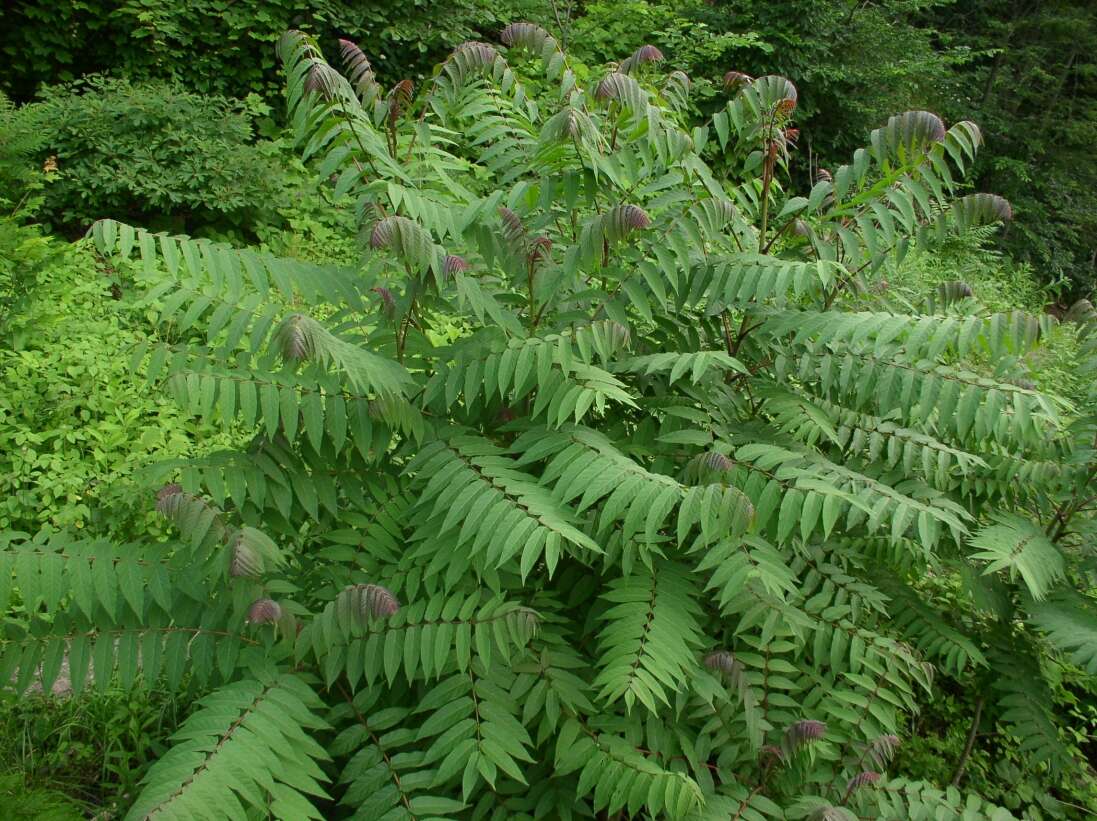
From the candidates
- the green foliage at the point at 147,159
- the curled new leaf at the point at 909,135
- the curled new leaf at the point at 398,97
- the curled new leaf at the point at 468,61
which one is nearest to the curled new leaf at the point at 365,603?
the curled new leaf at the point at 398,97

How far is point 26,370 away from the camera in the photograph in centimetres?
491

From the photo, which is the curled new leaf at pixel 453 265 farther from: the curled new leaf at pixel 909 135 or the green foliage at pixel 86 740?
the green foliage at pixel 86 740

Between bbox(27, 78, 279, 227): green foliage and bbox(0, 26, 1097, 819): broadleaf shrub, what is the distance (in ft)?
14.1

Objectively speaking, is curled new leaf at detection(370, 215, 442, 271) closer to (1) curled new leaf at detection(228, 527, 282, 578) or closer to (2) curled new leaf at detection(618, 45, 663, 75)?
(1) curled new leaf at detection(228, 527, 282, 578)

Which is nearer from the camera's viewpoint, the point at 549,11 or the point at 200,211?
the point at 200,211

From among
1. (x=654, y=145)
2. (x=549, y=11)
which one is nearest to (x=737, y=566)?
(x=654, y=145)

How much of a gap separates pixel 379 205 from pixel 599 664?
1530 mm

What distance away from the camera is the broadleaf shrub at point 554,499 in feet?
7.04

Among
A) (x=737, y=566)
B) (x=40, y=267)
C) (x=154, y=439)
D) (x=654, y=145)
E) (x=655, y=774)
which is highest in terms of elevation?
(x=654, y=145)

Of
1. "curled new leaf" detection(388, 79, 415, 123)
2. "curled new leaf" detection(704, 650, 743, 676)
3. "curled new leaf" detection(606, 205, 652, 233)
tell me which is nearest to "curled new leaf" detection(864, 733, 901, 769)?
"curled new leaf" detection(704, 650, 743, 676)

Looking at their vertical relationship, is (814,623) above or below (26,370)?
above

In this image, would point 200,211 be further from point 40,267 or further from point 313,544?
point 313,544

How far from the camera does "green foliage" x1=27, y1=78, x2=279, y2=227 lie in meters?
6.49

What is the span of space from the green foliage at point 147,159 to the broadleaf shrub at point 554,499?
170 inches
